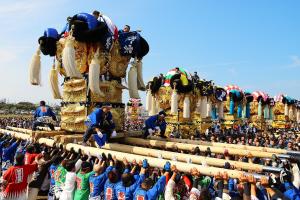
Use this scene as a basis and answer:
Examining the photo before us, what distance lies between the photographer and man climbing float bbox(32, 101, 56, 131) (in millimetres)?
8984

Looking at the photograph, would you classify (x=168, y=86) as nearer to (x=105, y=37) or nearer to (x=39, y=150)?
(x=105, y=37)

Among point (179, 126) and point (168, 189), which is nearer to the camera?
point (168, 189)

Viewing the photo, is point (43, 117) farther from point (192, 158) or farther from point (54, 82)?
point (192, 158)

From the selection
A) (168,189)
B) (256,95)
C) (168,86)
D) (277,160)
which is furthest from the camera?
(256,95)

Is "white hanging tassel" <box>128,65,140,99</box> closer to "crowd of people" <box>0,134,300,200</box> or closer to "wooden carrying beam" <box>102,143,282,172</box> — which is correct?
"wooden carrying beam" <box>102,143,282,172</box>

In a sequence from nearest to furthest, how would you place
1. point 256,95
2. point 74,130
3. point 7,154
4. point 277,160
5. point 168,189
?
point 168,189 → point 277,160 → point 7,154 → point 74,130 → point 256,95

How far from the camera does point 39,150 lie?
21.9 ft

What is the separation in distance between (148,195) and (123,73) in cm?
456

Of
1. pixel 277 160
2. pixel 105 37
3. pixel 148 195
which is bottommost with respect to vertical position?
pixel 148 195

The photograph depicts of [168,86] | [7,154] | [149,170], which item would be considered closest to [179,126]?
[168,86]

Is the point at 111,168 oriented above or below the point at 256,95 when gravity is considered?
below

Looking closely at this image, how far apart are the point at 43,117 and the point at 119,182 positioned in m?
5.13

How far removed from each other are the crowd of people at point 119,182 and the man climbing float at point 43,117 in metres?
2.81

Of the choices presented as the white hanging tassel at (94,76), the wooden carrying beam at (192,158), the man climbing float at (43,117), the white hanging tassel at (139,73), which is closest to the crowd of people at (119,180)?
the wooden carrying beam at (192,158)
